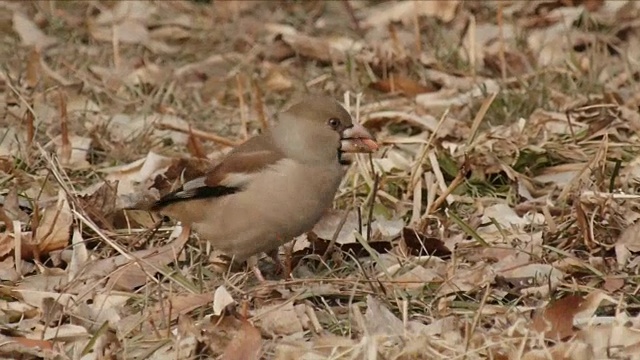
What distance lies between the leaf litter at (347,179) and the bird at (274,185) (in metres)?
0.12

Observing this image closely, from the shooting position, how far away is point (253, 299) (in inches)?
145

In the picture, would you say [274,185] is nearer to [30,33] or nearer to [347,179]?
[347,179]

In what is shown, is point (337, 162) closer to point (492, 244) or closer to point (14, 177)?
point (492, 244)

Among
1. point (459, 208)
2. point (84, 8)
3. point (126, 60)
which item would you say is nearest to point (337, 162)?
point (459, 208)

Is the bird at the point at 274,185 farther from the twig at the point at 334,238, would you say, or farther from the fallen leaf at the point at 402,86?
the fallen leaf at the point at 402,86

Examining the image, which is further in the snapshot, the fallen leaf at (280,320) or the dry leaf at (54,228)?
the dry leaf at (54,228)

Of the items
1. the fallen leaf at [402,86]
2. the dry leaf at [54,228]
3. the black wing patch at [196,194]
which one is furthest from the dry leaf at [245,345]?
the fallen leaf at [402,86]

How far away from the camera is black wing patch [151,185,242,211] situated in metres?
3.91

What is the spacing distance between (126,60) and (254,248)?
2.88m

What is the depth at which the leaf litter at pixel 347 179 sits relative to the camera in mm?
3355

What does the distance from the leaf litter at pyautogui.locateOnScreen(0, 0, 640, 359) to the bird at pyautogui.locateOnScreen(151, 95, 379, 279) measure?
0.12m

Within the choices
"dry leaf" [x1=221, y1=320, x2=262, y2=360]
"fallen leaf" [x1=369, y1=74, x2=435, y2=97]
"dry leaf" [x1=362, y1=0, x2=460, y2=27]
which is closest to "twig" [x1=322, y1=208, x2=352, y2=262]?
"dry leaf" [x1=221, y1=320, x2=262, y2=360]

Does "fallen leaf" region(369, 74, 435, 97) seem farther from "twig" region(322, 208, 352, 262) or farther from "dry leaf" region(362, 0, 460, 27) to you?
"twig" region(322, 208, 352, 262)

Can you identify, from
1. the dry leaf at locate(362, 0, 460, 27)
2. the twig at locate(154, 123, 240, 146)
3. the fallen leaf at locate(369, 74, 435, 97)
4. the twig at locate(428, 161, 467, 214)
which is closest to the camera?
the twig at locate(428, 161, 467, 214)
